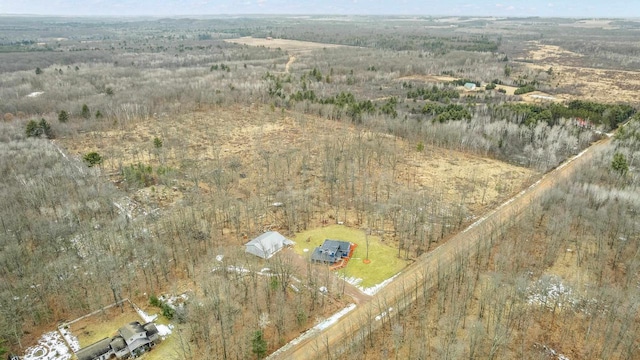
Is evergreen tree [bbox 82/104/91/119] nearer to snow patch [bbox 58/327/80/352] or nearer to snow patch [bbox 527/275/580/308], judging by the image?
snow patch [bbox 58/327/80/352]

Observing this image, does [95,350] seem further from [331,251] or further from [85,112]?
[85,112]

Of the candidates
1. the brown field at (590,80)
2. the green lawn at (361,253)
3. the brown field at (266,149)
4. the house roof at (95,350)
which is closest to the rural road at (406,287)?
the green lawn at (361,253)

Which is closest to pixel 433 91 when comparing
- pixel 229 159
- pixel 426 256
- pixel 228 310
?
pixel 229 159

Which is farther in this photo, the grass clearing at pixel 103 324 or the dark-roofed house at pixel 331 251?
the dark-roofed house at pixel 331 251

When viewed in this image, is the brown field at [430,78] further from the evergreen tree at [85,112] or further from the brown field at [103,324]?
the brown field at [103,324]

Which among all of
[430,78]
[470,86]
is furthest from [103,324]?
[430,78]
